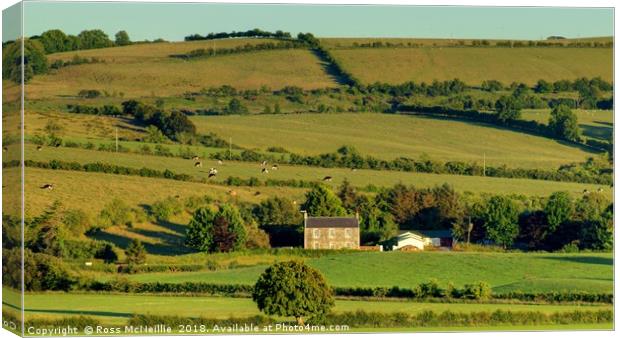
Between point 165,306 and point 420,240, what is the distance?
5.76 m

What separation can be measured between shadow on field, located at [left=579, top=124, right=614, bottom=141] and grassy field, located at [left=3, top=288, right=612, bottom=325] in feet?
15.3

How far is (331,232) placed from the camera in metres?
49.2

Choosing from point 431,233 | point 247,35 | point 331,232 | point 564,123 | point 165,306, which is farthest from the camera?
point 564,123

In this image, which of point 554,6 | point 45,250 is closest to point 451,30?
point 554,6

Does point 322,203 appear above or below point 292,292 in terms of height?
above

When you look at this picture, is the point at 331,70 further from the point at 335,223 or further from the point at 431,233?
the point at 431,233

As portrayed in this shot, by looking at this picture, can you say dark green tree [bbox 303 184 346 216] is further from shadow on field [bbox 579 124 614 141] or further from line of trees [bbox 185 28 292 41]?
shadow on field [bbox 579 124 614 141]

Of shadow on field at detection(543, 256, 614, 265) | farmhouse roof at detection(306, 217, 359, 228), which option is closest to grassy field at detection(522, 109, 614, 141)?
shadow on field at detection(543, 256, 614, 265)

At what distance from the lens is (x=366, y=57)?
5069 centimetres

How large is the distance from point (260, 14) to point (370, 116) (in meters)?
4.31

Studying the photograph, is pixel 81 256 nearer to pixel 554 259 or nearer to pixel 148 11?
pixel 148 11

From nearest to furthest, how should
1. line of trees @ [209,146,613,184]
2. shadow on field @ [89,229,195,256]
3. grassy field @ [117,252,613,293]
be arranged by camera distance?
grassy field @ [117,252,613,293] → shadow on field @ [89,229,195,256] → line of trees @ [209,146,613,184]

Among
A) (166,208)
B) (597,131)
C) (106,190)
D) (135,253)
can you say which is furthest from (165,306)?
(597,131)

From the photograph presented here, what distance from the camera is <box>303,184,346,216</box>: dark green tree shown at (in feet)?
162
